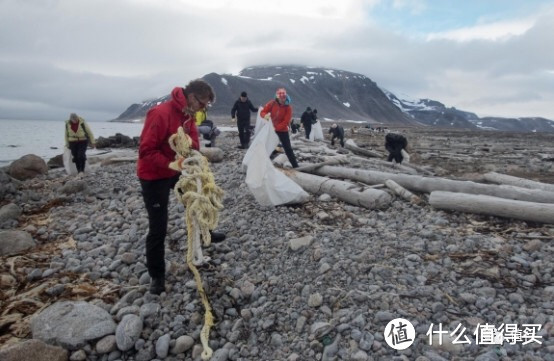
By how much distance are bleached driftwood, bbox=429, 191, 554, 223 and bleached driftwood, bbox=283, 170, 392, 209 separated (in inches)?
33.9

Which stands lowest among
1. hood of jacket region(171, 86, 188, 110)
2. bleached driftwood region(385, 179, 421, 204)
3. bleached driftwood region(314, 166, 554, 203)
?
bleached driftwood region(385, 179, 421, 204)

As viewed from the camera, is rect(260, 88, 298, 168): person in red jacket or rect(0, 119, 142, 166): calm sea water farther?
rect(0, 119, 142, 166): calm sea water

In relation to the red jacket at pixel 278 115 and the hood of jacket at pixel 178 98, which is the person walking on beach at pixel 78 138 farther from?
the hood of jacket at pixel 178 98

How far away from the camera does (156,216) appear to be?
3.82m

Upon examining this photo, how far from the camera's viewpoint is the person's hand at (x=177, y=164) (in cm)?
368

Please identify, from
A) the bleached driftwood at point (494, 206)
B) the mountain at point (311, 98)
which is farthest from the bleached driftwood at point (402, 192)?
the mountain at point (311, 98)

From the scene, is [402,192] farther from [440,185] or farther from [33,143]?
[33,143]

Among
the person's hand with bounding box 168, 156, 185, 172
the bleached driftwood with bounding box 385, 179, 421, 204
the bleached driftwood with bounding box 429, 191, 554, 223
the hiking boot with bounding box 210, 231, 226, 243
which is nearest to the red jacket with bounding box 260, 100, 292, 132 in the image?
the bleached driftwood with bounding box 385, 179, 421, 204

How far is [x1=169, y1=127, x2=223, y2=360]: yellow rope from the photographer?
3715mm

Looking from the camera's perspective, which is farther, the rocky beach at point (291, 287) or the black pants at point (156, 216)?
the black pants at point (156, 216)

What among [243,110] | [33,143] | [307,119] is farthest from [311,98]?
[243,110]

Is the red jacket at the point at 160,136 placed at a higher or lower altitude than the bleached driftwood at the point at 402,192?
higher

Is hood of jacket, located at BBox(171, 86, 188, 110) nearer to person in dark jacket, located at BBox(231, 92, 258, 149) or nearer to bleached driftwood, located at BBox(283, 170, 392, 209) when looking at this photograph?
bleached driftwood, located at BBox(283, 170, 392, 209)

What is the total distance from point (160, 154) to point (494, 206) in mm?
4879
